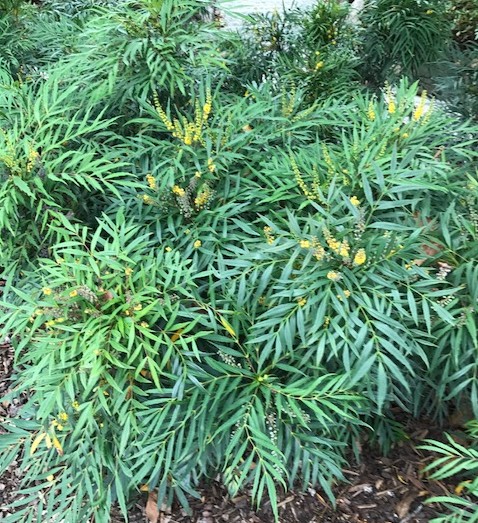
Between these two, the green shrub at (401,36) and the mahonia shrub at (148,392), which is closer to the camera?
the mahonia shrub at (148,392)

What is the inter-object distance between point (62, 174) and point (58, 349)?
0.55 m

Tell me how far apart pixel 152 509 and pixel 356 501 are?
0.63 m

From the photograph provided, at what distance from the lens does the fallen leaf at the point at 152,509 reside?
1647 mm

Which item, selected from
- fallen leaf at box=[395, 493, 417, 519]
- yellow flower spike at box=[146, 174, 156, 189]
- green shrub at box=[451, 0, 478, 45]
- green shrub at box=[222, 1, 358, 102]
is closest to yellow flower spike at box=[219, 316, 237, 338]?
yellow flower spike at box=[146, 174, 156, 189]

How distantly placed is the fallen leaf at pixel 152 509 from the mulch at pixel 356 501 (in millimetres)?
13

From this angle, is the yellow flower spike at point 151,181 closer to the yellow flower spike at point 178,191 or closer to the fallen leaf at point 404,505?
the yellow flower spike at point 178,191

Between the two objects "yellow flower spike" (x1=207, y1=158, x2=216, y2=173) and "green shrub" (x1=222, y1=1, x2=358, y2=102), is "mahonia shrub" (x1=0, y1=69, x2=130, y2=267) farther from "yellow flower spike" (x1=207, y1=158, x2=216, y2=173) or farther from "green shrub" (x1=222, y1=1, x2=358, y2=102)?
"green shrub" (x1=222, y1=1, x2=358, y2=102)

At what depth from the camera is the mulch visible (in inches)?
64.5

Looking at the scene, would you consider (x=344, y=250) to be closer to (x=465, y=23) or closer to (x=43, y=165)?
(x=43, y=165)

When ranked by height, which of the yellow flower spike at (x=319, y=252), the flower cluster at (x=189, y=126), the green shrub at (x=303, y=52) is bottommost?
the yellow flower spike at (x=319, y=252)

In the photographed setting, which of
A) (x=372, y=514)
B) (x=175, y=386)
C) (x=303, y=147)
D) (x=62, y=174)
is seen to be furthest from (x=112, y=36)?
(x=372, y=514)

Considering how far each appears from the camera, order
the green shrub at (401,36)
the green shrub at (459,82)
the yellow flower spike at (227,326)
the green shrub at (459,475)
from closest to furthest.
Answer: the green shrub at (459,475) < the yellow flower spike at (227,326) < the green shrub at (459,82) < the green shrub at (401,36)

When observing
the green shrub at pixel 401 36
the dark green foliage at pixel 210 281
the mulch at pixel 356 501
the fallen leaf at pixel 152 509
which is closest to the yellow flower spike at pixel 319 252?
the dark green foliage at pixel 210 281

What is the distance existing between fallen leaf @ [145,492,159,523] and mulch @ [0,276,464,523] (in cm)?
1
